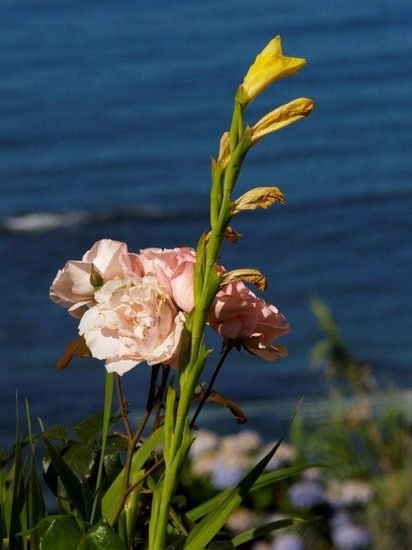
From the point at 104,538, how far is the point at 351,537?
1.41m

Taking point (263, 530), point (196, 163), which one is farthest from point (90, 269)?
point (196, 163)

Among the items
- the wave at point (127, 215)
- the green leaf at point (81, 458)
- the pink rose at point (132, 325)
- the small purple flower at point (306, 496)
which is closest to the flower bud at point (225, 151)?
the pink rose at point (132, 325)

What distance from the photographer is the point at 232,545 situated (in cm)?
111

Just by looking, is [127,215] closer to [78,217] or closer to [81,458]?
[78,217]

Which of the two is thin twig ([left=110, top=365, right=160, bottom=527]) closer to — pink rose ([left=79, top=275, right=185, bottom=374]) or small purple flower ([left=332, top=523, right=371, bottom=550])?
pink rose ([left=79, top=275, right=185, bottom=374])

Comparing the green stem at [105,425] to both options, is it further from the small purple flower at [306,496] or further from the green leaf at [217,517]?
the small purple flower at [306,496]

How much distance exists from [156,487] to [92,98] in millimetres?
5059

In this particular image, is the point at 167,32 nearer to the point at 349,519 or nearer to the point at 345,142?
the point at 345,142

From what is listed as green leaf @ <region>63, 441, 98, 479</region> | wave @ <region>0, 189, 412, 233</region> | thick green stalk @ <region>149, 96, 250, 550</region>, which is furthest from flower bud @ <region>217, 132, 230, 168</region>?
wave @ <region>0, 189, 412, 233</region>

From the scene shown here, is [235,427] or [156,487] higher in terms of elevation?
[156,487]

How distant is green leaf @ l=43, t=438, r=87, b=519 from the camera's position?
43.0 inches

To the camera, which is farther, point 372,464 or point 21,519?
point 372,464

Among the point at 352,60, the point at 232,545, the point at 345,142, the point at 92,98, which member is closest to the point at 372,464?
the point at 232,545

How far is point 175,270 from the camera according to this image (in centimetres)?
98
